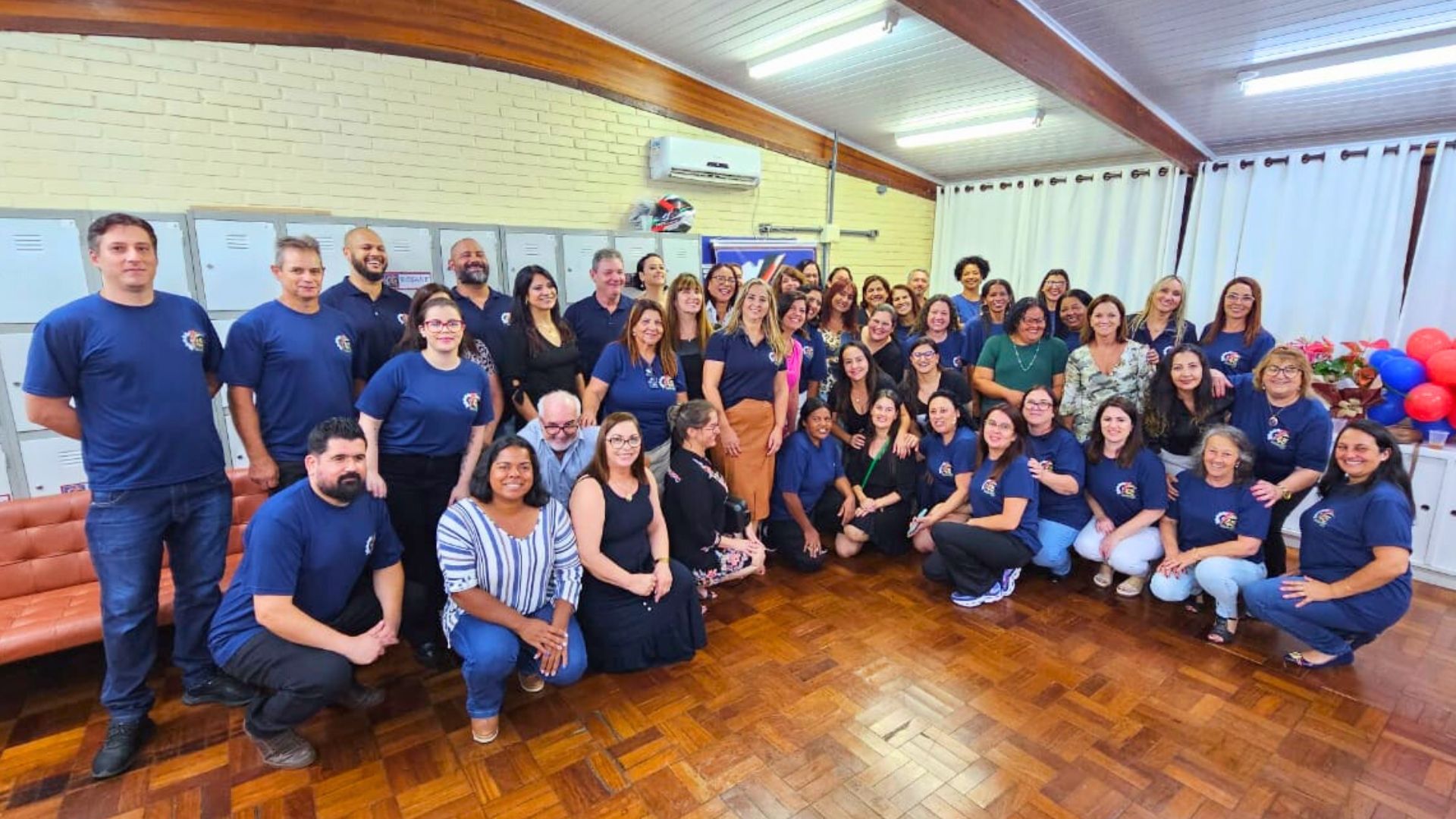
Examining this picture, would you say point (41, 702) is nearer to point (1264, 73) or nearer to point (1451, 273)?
point (1264, 73)

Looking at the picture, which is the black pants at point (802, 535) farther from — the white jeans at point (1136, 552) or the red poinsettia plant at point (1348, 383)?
the red poinsettia plant at point (1348, 383)

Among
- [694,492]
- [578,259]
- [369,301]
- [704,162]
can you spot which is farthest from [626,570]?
[704,162]

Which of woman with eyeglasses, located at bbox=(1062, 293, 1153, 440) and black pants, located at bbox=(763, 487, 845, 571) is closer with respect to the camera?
woman with eyeglasses, located at bbox=(1062, 293, 1153, 440)

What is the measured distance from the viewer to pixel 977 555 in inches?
127

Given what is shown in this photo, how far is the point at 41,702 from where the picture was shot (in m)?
2.43

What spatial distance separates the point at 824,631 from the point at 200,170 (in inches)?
163

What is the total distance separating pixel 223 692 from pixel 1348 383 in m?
5.43

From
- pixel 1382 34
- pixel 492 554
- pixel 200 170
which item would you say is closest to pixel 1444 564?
pixel 1382 34

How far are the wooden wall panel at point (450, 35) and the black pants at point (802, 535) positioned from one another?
11.6 feet

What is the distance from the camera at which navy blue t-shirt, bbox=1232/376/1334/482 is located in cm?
301

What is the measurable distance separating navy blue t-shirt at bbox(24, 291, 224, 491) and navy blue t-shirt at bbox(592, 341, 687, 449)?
145 centimetres

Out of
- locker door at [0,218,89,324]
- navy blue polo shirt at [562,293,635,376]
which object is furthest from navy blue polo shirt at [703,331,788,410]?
locker door at [0,218,89,324]

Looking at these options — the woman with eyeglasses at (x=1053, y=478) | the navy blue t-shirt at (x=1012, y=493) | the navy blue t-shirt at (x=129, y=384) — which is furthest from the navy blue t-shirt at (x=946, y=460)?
the navy blue t-shirt at (x=129, y=384)

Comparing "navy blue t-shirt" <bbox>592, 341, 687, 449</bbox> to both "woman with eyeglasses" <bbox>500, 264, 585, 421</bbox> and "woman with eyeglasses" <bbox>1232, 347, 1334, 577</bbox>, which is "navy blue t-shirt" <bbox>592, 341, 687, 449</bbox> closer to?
"woman with eyeglasses" <bbox>500, 264, 585, 421</bbox>
